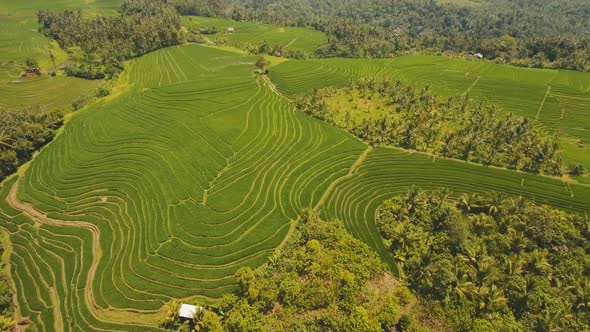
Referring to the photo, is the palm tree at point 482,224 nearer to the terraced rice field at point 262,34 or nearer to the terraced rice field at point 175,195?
the terraced rice field at point 175,195

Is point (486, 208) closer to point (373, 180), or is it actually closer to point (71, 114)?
point (373, 180)

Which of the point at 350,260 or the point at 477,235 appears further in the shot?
the point at 477,235

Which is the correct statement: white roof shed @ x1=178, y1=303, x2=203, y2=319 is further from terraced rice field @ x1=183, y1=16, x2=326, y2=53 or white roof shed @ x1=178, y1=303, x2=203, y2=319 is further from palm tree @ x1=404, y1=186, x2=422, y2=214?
terraced rice field @ x1=183, y1=16, x2=326, y2=53

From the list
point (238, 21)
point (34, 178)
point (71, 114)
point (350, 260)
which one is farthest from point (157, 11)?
point (350, 260)

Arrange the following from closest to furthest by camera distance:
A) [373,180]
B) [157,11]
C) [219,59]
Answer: [373,180] < [219,59] < [157,11]

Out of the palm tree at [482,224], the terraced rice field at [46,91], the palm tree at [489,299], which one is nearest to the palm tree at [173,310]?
the palm tree at [489,299]

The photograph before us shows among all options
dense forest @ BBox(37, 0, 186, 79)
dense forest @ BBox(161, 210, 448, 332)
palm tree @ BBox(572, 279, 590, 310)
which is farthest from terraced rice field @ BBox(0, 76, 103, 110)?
palm tree @ BBox(572, 279, 590, 310)

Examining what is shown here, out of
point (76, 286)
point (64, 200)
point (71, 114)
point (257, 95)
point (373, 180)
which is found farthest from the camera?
point (257, 95)
